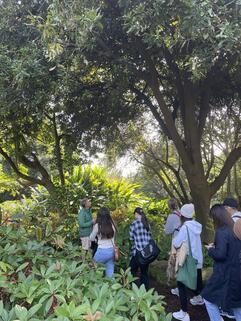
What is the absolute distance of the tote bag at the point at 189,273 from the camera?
18.2 feet

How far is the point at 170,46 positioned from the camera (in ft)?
22.9

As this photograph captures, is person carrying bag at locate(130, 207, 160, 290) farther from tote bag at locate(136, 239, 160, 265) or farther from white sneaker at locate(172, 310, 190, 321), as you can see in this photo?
white sneaker at locate(172, 310, 190, 321)

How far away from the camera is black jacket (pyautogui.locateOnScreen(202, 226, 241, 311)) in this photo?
4.49 metres

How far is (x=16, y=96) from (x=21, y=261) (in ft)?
15.5

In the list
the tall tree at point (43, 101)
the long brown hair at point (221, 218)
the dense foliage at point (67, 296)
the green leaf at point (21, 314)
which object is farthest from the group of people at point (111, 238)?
the green leaf at point (21, 314)

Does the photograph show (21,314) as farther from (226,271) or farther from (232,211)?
(232,211)

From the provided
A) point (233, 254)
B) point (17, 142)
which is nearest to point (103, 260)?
point (233, 254)

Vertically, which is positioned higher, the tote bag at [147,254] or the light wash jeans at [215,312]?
the tote bag at [147,254]

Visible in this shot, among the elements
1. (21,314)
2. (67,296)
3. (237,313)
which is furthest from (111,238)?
(21,314)

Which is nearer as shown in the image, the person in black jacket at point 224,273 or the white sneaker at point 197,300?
the person in black jacket at point 224,273

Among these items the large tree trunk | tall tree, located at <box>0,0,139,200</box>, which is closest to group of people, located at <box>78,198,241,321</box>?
the large tree trunk

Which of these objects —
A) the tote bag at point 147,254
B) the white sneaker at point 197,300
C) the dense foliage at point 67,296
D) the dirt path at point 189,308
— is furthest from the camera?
the tote bag at point 147,254

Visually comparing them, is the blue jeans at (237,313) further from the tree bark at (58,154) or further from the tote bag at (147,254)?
the tree bark at (58,154)

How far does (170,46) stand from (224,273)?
4041mm
